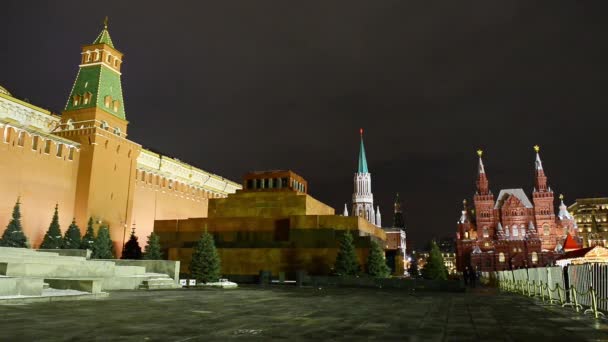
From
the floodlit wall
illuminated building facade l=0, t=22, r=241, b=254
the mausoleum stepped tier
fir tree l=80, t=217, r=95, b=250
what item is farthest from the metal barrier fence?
the floodlit wall

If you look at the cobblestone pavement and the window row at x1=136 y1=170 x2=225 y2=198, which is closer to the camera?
the cobblestone pavement

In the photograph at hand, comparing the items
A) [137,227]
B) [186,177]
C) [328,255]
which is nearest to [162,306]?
[328,255]

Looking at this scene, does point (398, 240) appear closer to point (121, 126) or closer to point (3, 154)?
point (121, 126)

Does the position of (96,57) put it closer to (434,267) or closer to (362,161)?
(434,267)

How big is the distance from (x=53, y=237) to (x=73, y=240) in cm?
114

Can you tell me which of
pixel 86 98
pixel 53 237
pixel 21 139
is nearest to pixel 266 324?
pixel 53 237

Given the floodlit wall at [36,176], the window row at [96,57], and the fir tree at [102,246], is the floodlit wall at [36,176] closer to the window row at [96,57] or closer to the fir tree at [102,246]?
the fir tree at [102,246]

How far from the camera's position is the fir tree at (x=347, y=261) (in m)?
23.2

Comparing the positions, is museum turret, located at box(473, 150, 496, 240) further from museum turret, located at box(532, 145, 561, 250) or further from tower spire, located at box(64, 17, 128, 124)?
tower spire, located at box(64, 17, 128, 124)

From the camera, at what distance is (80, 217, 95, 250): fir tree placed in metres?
28.1

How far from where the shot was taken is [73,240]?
1100 inches

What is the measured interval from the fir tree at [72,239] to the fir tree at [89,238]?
0.28 metres

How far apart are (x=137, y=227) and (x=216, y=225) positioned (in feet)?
37.0

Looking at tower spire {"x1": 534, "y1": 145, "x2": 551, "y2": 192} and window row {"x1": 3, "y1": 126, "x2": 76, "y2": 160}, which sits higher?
tower spire {"x1": 534, "y1": 145, "x2": 551, "y2": 192}
